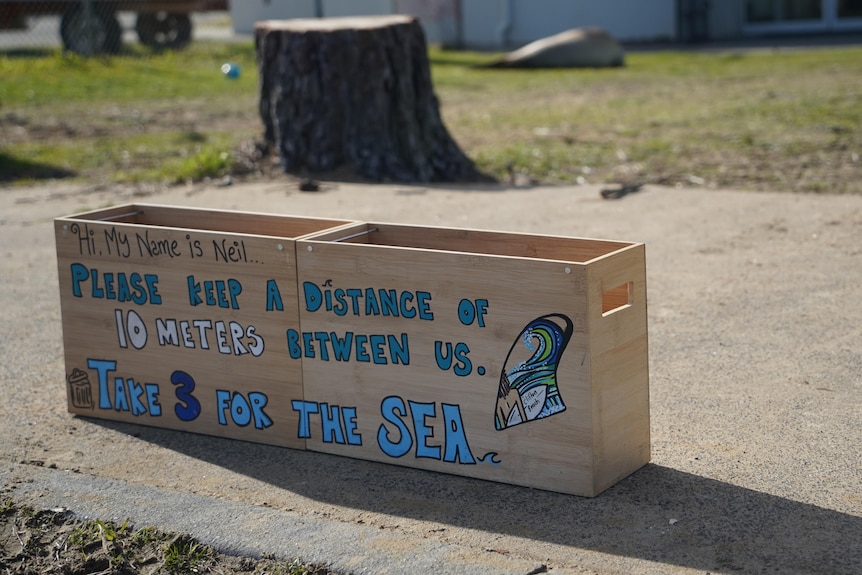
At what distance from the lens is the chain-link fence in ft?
66.0

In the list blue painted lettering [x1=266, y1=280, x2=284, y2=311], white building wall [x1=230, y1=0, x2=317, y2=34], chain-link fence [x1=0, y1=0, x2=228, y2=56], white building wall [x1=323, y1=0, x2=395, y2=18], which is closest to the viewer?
blue painted lettering [x1=266, y1=280, x2=284, y2=311]

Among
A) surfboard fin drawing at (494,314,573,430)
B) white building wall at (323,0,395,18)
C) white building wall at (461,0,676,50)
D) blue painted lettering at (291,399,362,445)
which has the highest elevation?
white building wall at (323,0,395,18)

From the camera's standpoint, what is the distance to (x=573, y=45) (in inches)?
723

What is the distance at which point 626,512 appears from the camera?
351 centimetres

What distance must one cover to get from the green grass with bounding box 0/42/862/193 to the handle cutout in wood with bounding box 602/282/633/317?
15.5ft

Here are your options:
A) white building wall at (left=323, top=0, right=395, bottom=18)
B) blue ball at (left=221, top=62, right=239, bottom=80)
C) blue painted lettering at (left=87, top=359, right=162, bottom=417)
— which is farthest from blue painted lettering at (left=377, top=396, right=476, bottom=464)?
white building wall at (left=323, top=0, right=395, bottom=18)

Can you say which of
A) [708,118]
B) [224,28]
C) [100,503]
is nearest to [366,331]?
[100,503]

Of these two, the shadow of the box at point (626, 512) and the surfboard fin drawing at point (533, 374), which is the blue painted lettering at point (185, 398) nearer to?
the shadow of the box at point (626, 512)

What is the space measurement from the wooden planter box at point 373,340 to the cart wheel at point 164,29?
19.3 m

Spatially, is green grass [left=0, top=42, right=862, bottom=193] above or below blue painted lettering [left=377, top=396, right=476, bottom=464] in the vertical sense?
above

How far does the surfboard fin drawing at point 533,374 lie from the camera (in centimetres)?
359

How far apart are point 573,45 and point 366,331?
15.2 metres

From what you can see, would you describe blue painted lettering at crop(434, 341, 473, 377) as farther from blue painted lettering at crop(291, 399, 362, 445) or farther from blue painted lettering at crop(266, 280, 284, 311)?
blue painted lettering at crop(266, 280, 284, 311)

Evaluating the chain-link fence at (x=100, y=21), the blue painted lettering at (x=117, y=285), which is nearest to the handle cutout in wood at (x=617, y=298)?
the blue painted lettering at (x=117, y=285)
